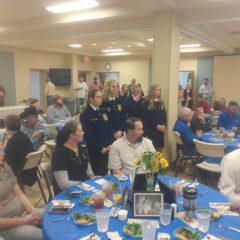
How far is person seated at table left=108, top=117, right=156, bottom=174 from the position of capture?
2924 mm

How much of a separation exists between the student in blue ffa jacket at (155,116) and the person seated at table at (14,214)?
294 cm

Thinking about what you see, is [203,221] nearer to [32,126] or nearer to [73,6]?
[32,126]

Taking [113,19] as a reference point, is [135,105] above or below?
below

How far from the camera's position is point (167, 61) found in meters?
5.16

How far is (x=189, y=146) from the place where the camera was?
185 inches

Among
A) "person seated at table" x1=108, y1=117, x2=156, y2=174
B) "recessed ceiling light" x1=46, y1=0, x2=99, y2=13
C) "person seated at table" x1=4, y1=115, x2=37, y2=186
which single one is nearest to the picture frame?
"person seated at table" x1=108, y1=117, x2=156, y2=174

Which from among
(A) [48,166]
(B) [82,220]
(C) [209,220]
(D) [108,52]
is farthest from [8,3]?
(D) [108,52]

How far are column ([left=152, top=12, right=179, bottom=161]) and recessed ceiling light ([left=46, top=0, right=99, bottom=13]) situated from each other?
1.22m

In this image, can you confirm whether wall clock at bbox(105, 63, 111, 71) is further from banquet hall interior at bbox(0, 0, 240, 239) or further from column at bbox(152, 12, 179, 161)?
column at bbox(152, 12, 179, 161)

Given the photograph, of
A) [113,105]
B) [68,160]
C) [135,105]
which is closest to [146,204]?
[68,160]

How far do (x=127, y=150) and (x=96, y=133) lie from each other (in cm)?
78

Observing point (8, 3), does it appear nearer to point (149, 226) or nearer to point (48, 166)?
point (48, 166)

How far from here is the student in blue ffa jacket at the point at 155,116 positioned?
16.5 ft

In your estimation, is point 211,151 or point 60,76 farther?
point 60,76
